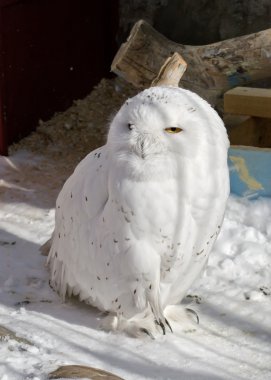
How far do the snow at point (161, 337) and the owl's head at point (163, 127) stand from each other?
0.82 m

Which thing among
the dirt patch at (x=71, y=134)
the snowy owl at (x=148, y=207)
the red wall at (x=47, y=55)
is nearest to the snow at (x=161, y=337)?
the snowy owl at (x=148, y=207)

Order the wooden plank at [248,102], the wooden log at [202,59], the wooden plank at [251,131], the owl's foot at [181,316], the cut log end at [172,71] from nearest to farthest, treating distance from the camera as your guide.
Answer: the owl's foot at [181,316] < the cut log end at [172,71] < the wooden log at [202,59] < the wooden plank at [248,102] < the wooden plank at [251,131]

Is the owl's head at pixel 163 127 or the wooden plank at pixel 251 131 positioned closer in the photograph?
the owl's head at pixel 163 127

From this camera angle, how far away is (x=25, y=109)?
6.01 m

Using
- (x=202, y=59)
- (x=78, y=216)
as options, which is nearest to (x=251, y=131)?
(x=202, y=59)

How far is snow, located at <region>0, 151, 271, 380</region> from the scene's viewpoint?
313 cm

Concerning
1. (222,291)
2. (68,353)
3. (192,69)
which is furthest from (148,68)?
(68,353)

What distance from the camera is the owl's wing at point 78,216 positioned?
11.1ft

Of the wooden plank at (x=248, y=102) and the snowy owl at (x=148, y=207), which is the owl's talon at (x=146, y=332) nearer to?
the snowy owl at (x=148, y=207)

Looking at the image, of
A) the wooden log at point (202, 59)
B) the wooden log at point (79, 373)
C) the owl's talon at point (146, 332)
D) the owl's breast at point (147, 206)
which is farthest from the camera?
the wooden log at point (202, 59)

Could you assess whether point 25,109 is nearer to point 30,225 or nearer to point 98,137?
point 98,137

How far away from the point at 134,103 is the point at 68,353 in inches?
39.8

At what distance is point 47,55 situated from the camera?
20.3ft

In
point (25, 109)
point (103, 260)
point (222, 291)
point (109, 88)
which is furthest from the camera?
point (109, 88)
